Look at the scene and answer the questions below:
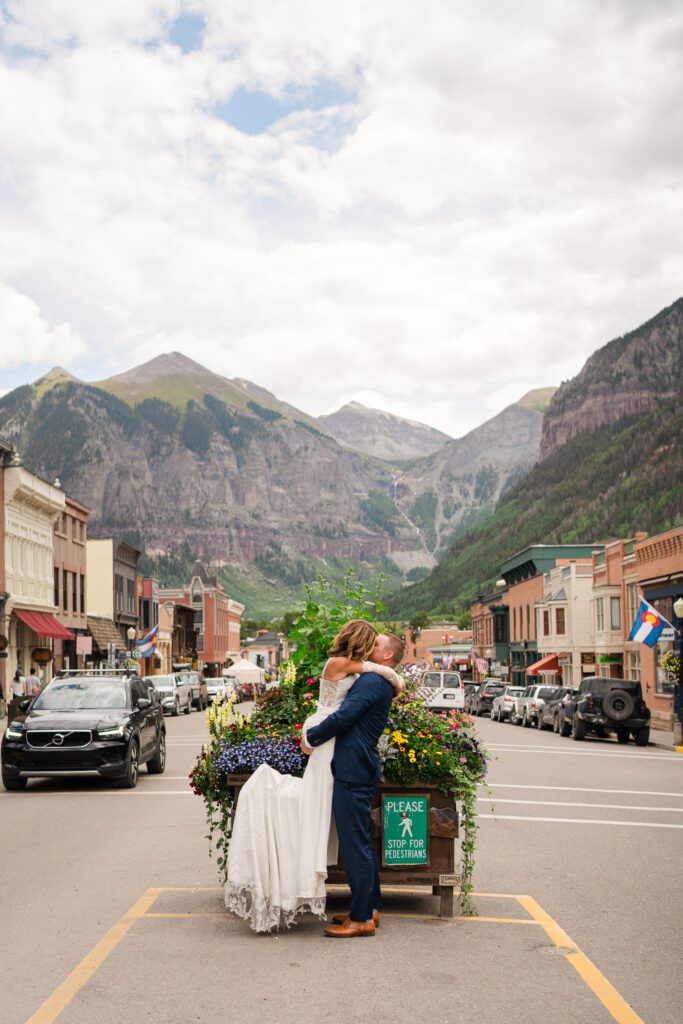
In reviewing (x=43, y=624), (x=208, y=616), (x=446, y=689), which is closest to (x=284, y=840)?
(x=446, y=689)

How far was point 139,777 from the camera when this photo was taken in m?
20.5

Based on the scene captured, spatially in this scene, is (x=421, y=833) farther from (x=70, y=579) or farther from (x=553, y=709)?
(x=70, y=579)

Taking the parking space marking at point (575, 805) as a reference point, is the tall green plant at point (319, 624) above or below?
above

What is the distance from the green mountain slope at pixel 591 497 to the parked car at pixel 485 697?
211ft

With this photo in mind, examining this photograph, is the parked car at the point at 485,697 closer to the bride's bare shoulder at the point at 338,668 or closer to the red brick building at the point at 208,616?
the bride's bare shoulder at the point at 338,668

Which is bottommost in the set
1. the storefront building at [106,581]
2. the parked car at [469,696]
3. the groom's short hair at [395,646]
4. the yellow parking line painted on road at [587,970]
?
the parked car at [469,696]

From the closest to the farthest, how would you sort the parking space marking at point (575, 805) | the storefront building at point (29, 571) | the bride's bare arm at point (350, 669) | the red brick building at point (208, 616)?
1. the bride's bare arm at point (350, 669)
2. the parking space marking at point (575, 805)
3. the storefront building at point (29, 571)
4. the red brick building at point (208, 616)

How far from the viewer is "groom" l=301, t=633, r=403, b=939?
761 cm

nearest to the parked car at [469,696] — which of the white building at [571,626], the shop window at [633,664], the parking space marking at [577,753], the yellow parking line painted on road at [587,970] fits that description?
the white building at [571,626]

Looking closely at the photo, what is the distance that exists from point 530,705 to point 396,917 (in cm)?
3818

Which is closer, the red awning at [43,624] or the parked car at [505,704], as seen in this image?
the parked car at [505,704]

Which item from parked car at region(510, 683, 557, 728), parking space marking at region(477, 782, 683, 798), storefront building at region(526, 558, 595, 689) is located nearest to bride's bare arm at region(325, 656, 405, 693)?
parking space marking at region(477, 782, 683, 798)

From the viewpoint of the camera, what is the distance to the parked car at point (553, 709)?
132 feet

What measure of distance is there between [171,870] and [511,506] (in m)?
183
